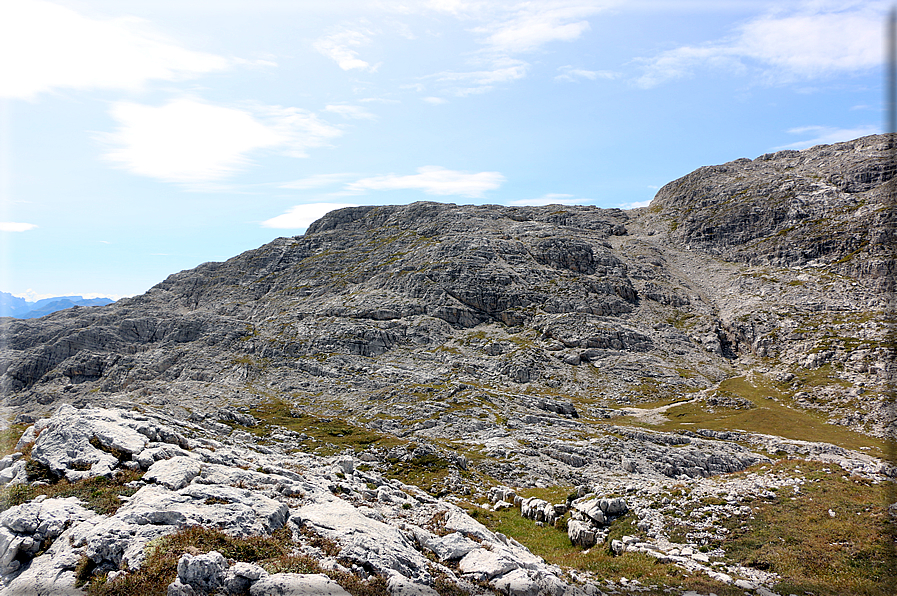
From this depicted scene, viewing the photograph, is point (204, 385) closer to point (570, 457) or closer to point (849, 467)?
point (570, 457)

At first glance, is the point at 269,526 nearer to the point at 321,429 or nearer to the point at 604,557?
the point at 604,557

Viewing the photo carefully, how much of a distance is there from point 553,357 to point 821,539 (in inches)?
4439

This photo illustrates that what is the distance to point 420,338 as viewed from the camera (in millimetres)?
145500

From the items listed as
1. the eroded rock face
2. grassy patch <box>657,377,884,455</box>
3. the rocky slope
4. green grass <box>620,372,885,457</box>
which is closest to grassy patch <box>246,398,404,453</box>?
the rocky slope

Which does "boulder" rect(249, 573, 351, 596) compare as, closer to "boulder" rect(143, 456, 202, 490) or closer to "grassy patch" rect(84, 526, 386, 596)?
"grassy patch" rect(84, 526, 386, 596)

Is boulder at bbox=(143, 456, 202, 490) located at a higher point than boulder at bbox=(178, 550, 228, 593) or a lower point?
higher

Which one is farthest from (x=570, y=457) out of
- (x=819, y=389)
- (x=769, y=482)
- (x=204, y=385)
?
(x=204, y=385)

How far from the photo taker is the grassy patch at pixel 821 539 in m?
20.3

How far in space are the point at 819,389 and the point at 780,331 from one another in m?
34.4

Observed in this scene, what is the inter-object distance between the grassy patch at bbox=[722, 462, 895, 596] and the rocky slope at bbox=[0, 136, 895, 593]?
1.59 m

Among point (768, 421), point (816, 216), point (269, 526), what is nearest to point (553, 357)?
point (768, 421)

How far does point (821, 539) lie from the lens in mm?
23859

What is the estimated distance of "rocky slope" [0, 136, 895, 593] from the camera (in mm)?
62500

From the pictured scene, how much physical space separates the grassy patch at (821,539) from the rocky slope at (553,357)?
1591mm
